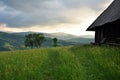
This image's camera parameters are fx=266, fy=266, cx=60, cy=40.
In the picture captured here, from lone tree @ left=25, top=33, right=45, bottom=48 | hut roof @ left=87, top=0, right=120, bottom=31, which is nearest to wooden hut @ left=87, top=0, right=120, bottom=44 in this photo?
hut roof @ left=87, top=0, right=120, bottom=31

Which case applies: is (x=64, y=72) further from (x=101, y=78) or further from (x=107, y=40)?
(x=107, y=40)

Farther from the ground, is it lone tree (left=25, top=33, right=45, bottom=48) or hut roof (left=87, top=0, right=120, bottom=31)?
hut roof (left=87, top=0, right=120, bottom=31)

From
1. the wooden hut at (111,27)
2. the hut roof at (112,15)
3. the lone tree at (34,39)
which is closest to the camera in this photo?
the hut roof at (112,15)

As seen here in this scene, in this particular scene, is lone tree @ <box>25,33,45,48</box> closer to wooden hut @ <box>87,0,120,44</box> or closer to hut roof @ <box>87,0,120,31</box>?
wooden hut @ <box>87,0,120,44</box>

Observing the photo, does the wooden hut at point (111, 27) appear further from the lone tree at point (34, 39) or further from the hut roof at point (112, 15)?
the lone tree at point (34, 39)

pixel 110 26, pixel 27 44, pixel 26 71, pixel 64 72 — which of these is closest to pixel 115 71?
pixel 64 72

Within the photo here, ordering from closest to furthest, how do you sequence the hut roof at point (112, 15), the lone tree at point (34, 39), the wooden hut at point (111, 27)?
the hut roof at point (112, 15) → the wooden hut at point (111, 27) → the lone tree at point (34, 39)

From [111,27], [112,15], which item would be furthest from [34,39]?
[112,15]

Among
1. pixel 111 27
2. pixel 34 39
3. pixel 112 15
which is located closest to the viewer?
pixel 112 15

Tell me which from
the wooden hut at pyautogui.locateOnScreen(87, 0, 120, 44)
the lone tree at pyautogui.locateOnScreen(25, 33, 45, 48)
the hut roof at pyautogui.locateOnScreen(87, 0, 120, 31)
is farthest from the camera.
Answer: the lone tree at pyautogui.locateOnScreen(25, 33, 45, 48)

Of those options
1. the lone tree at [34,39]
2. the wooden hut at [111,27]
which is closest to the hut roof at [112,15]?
the wooden hut at [111,27]

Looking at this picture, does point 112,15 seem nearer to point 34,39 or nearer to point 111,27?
point 111,27

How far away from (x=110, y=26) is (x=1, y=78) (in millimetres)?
21971

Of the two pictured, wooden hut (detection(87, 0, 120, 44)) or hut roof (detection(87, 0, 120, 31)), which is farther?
wooden hut (detection(87, 0, 120, 44))
